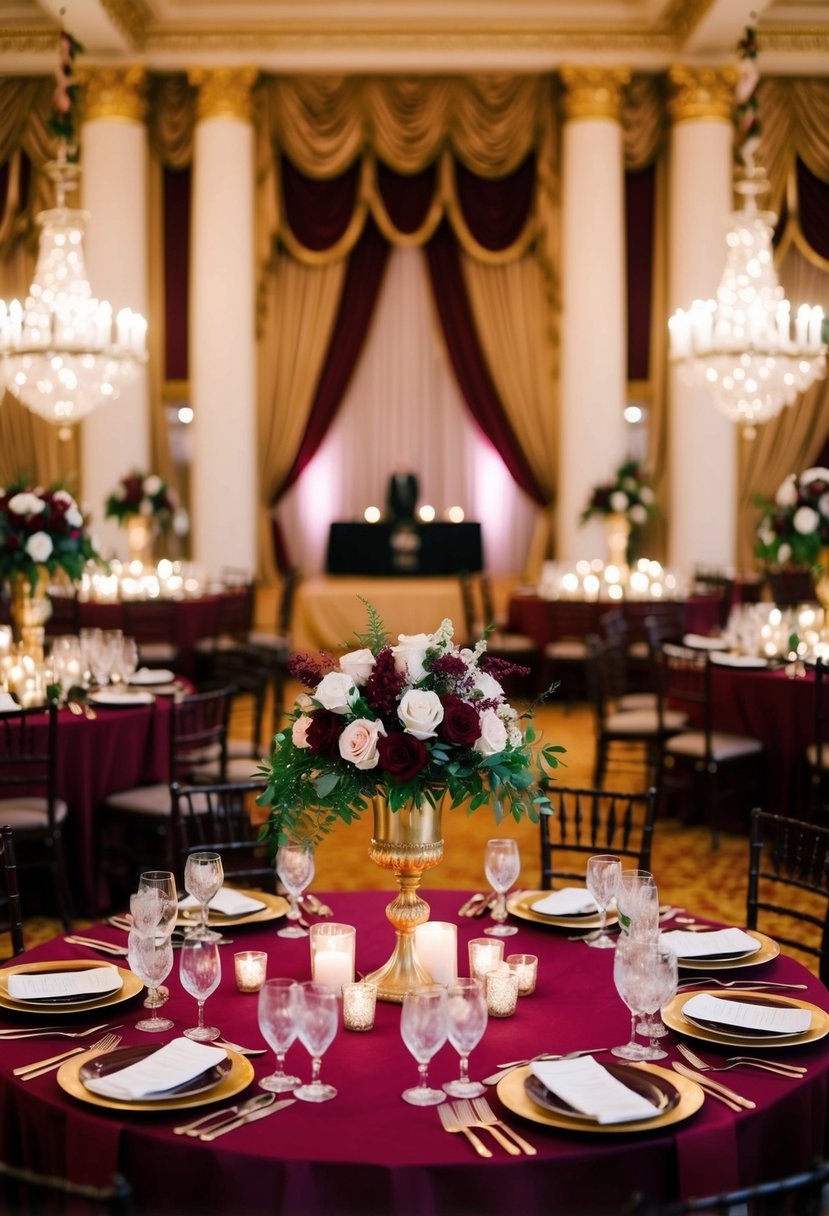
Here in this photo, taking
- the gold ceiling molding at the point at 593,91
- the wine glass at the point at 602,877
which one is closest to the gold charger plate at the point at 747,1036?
the wine glass at the point at 602,877

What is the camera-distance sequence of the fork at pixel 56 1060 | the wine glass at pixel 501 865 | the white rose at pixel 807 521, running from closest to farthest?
the fork at pixel 56 1060 → the wine glass at pixel 501 865 → the white rose at pixel 807 521

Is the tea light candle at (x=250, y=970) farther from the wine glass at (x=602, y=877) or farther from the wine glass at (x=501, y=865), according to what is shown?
the wine glass at (x=602, y=877)

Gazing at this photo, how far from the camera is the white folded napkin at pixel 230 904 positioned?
2972mm

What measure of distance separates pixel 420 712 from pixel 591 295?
418 inches

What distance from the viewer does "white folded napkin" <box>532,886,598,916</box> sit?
299cm

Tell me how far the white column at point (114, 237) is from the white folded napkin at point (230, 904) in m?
9.36

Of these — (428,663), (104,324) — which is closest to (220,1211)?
(428,663)

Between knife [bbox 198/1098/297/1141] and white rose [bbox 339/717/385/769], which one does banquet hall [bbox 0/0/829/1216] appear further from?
knife [bbox 198/1098/297/1141]

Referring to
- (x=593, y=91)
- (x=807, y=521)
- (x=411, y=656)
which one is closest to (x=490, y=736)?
(x=411, y=656)

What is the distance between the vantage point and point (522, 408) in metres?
13.3

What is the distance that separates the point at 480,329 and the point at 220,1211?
12101 mm

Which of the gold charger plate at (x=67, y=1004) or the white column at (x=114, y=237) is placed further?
the white column at (x=114, y=237)

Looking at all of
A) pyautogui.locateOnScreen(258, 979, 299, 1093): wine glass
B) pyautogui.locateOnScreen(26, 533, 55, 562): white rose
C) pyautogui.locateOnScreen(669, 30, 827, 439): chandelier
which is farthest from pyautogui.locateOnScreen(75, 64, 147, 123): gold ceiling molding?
pyautogui.locateOnScreen(258, 979, 299, 1093): wine glass

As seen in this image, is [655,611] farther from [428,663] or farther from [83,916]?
[428,663]
